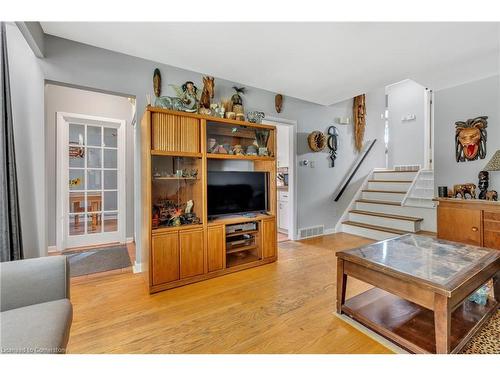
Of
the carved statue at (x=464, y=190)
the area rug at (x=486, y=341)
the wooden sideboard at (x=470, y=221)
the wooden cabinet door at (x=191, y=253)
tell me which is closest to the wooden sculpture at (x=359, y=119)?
the carved statue at (x=464, y=190)

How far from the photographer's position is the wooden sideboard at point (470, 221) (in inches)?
108

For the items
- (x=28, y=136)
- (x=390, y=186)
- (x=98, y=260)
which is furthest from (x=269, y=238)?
(x=390, y=186)

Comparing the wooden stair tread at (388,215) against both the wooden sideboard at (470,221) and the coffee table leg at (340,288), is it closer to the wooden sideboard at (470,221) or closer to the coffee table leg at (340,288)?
the wooden sideboard at (470,221)

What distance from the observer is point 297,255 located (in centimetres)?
335

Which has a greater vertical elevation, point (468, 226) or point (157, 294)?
point (468, 226)

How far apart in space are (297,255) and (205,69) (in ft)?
9.19

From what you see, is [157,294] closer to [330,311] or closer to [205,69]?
[330,311]

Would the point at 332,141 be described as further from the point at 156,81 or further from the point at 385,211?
the point at 156,81

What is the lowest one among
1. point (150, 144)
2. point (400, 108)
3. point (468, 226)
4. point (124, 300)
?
point (124, 300)

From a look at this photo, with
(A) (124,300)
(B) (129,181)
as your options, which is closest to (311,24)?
(A) (124,300)

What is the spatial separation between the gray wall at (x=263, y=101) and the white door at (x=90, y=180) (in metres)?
1.47

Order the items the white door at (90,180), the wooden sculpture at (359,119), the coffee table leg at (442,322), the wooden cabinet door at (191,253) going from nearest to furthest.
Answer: the coffee table leg at (442,322) → the wooden cabinet door at (191,253) → the white door at (90,180) → the wooden sculpture at (359,119)

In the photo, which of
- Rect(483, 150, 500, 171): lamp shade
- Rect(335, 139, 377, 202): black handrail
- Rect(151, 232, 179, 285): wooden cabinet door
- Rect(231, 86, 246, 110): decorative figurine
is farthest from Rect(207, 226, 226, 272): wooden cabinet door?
Rect(483, 150, 500, 171): lamp shade

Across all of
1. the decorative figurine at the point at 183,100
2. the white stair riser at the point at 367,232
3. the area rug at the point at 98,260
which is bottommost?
the area rug at the point at 98,260
